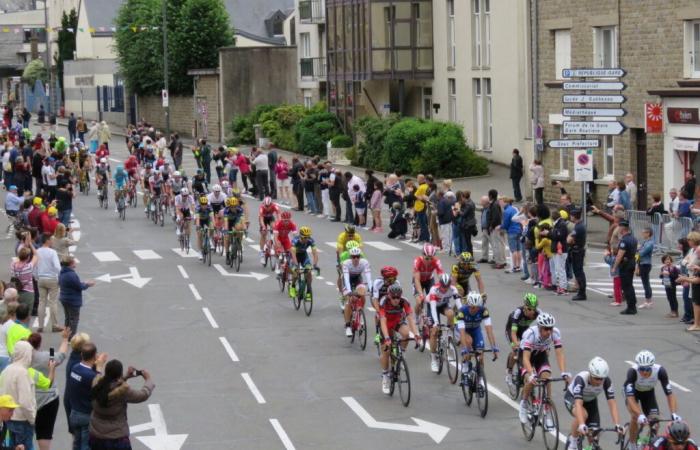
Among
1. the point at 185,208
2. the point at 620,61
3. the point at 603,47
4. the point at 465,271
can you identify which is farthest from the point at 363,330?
the point at 603,47

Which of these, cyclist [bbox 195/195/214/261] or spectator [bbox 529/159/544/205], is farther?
spectator [bbox 529/159/544/205]

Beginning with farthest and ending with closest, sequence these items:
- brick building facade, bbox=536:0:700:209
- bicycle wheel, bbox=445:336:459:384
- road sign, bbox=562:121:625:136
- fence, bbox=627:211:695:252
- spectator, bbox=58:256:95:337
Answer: brick building facade, bbox=536:0:700:209 → fence, bbox=627:211:695:252 → road sign, bbox=562:121:625:136 → spectator, bbox=58:256:95:337 → bicycle wheel, bbox=445:336:459:384

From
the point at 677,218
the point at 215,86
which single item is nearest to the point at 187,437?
the point at 677,218

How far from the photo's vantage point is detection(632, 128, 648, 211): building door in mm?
38091

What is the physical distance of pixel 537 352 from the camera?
16.0 metres

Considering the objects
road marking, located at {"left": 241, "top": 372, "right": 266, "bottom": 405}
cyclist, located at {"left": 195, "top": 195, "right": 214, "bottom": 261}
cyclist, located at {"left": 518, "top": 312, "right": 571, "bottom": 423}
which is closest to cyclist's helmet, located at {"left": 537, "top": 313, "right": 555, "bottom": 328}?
cyclist, located at {"left": 518, "top": 312, "right": 571, "bottom": 423}

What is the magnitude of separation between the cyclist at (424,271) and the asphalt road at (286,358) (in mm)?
955

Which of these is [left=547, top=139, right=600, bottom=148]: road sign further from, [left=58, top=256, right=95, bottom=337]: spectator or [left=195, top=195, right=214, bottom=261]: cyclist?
[left=58, top=256, right=95, bottom=337]: spectator

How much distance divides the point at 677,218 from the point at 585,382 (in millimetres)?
16965

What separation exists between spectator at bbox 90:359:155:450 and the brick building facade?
25.3 meters

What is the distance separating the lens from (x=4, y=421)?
1351cm

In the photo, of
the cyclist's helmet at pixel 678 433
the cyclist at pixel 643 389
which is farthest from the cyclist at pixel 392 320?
the cyclist's helmet at pixel 678 433

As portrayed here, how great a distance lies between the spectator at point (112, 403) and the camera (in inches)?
515

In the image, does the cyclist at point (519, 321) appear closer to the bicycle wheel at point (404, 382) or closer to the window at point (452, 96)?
the bicycle wheel at point (404, 382)
